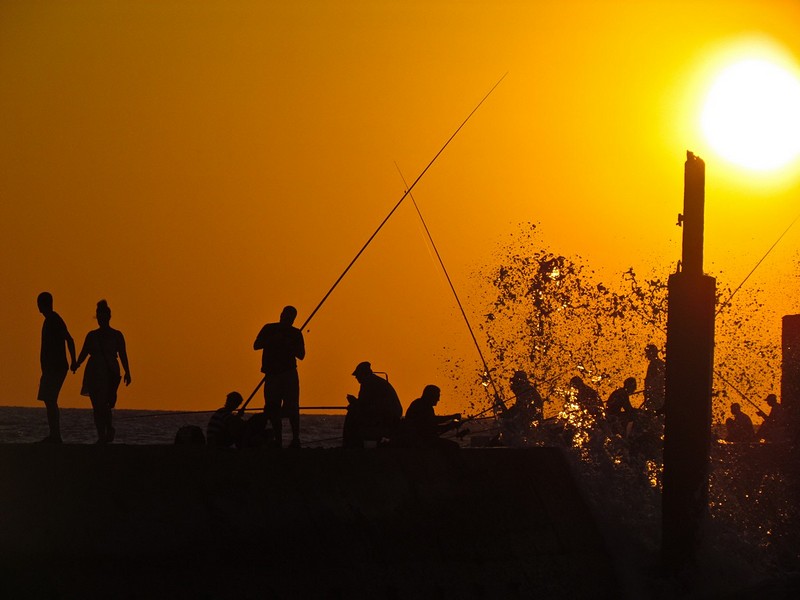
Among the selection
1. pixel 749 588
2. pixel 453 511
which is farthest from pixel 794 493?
pixel 453 511

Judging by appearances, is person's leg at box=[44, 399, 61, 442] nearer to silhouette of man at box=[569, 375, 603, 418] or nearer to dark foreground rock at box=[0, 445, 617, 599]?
dark foreground rock at box=[0, 445, 617, 599]

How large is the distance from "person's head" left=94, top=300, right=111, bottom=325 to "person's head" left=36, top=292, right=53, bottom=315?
530mm

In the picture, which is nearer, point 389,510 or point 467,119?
point 389,510

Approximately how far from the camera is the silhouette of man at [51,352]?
506 inches

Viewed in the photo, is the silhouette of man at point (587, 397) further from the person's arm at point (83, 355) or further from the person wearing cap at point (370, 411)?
the person's arm at point (83, 355)

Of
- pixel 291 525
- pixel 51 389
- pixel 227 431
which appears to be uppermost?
pixel 51 389

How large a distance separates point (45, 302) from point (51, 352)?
478mm

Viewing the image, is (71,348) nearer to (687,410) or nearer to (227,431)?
(227,431)

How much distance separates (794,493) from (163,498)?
1079 centimetres

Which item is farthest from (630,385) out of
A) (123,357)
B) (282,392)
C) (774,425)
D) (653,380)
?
(123,357)

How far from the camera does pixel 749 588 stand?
1363cm

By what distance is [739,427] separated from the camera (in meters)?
21.8

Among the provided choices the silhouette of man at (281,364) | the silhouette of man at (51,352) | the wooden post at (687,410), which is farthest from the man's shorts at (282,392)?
the wooden post at (687,410)

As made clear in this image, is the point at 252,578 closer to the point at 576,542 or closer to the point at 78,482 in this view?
the point at 78,482
